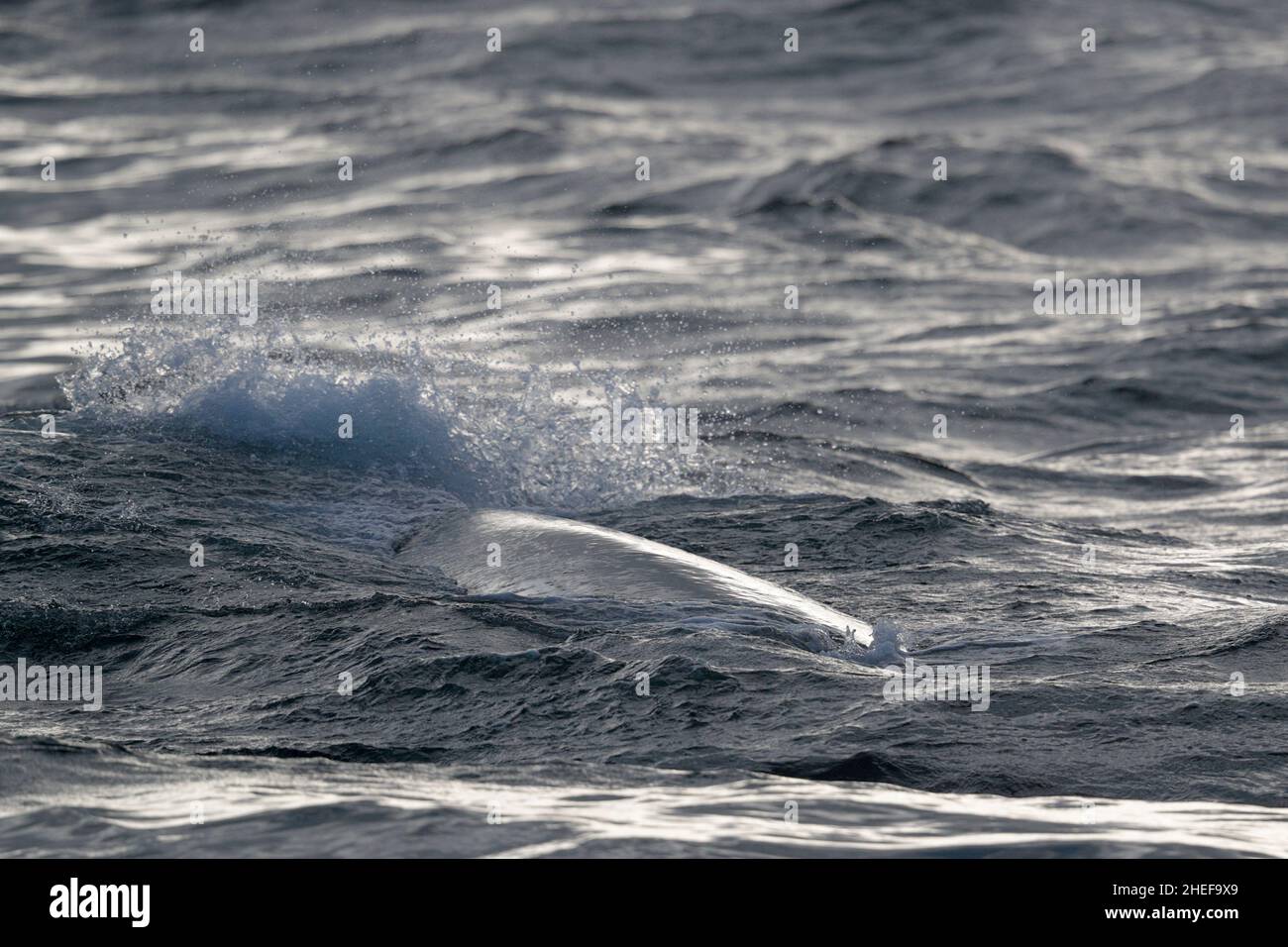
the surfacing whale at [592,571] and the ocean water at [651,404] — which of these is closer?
the ocean water at [651,404]

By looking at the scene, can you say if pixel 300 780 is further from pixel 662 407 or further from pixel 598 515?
pixel 662 407

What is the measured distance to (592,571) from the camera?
8742mm

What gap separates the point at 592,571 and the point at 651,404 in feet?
25.6

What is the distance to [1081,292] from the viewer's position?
22.5 metres

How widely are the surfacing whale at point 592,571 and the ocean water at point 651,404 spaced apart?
134 millimetres

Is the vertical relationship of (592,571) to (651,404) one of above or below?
below

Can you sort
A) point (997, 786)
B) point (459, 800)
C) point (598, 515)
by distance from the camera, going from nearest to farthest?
point (459, 800) → point (997, 786) → point (598, 515)

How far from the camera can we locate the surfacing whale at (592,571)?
27.3 feet

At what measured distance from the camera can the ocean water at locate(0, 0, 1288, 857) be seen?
6148 millimetres

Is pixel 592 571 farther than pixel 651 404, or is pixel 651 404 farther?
pixel 651 404

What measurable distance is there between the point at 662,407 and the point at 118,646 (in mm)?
8711

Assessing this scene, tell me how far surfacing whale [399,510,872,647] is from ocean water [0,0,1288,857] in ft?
0.44

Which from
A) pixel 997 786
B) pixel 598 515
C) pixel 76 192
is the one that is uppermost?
pixel 76 192
